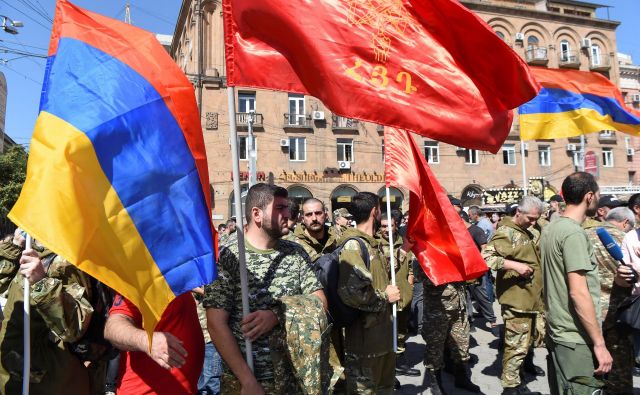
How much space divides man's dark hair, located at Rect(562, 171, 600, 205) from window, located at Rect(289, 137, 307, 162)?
27.4 meters

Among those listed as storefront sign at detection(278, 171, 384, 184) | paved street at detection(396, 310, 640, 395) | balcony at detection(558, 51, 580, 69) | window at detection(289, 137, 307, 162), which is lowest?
paved street at detection(396, 310, 640, 395)

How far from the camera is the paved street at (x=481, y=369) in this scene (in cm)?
591

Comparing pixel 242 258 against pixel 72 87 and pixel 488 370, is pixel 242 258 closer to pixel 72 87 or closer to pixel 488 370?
pixel 72 87

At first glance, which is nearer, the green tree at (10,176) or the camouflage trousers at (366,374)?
the camouflage trousers at (366,374)

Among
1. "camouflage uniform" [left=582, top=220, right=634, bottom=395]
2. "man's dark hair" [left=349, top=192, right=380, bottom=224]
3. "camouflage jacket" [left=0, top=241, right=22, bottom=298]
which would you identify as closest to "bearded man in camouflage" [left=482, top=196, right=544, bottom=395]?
"camouflage uniform" [left=582, top=220, right=634, bottom=395]

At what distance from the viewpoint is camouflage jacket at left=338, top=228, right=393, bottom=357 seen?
3.75 metres

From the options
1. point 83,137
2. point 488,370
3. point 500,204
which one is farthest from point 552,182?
point 83,137

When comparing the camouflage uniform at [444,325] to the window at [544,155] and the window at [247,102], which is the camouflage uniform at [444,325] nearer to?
the window at [247,102]

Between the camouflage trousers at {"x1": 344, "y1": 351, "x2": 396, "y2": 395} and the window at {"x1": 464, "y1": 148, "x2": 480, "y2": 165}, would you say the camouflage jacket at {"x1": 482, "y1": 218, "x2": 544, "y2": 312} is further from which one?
the window at {"x1": 464, "y1": 148, "x2": 480, "y2": 165}

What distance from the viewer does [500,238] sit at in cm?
584

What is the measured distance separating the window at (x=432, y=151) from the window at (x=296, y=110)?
8.85m

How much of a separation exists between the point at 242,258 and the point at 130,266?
1.81ft

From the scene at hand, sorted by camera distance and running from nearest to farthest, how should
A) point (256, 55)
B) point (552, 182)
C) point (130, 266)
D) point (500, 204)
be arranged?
point (130, 266) < point (256, 55) < point (500, 204) < point (552, 182)

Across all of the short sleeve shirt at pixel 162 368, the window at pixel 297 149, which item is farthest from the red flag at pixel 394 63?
the window at pixel 297 149
